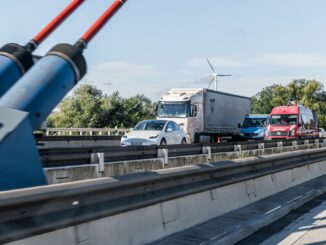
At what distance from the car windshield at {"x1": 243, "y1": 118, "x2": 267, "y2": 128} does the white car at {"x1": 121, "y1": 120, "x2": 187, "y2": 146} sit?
65.6 ft

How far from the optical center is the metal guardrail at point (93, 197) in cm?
382

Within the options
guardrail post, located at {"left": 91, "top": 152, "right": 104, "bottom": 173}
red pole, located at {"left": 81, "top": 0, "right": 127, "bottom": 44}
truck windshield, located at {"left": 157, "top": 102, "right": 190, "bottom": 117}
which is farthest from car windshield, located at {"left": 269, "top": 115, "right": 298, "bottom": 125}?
red pole, located at {"left": 81, "top": 0, "right": 127, "bottom": 44}

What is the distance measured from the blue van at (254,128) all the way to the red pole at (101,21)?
3594 cm

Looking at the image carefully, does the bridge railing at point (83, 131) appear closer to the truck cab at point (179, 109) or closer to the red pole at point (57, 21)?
the truck cab at point (179, 109)

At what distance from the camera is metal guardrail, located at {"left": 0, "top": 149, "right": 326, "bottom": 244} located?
382 centimetres

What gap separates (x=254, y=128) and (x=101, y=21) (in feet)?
122

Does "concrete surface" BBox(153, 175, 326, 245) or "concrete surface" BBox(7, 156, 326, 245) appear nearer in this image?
"concrete surface" BBox(7, 156, 326, 245)

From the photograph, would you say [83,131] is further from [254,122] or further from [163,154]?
[163,154]

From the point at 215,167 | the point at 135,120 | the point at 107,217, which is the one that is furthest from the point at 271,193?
the point at 135,120

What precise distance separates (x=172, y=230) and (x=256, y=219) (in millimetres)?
1862

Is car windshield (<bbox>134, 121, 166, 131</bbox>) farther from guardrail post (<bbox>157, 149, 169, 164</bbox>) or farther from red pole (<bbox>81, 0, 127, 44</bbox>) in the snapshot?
red pole (<bbox>81, 0, 127, 44</bbox>)

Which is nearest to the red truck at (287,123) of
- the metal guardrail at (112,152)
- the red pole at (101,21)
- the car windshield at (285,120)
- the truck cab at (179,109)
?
the car windshield at (285,120)

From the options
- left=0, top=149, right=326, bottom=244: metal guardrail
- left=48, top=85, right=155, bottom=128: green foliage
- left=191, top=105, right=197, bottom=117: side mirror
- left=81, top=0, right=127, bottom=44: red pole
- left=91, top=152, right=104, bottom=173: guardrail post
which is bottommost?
left=0, top=149, right=326, bottom=244: metal guardrail

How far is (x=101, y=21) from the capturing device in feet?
22.4
